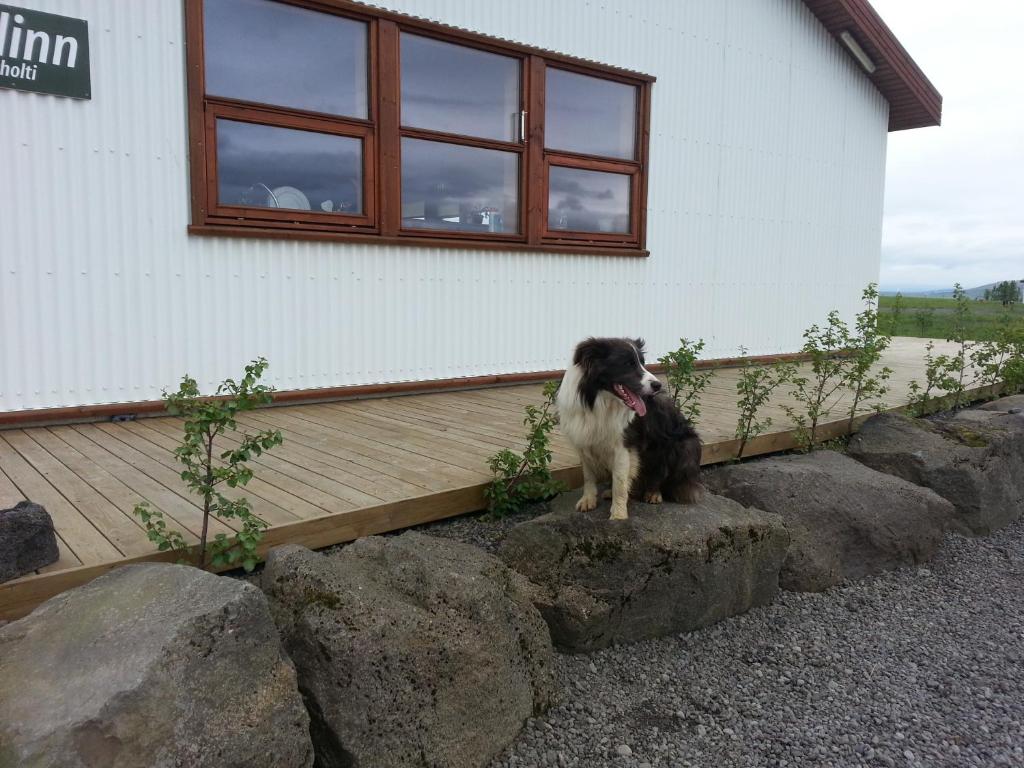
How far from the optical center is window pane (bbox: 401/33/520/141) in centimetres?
614

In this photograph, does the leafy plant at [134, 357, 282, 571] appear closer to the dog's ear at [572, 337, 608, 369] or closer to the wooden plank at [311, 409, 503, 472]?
the dog's ear at [572, 337, 608, 369]

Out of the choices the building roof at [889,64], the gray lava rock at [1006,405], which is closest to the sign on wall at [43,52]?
the gray lava rock at [1006,405]

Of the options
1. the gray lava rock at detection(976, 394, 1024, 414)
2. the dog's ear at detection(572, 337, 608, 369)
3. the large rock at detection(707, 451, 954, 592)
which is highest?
the dog's ear at detection(572, 337, 608, 369)

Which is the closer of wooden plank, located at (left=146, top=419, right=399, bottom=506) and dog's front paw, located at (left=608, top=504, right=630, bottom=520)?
dog's front paw, located at (left=608, top=504, right=630, bottom=520)

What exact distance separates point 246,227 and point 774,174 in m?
6.32

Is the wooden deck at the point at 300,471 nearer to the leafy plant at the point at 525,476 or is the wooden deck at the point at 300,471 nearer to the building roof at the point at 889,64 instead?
the leafy plant at the point at 525,476

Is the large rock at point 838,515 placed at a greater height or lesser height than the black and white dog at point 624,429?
lesser

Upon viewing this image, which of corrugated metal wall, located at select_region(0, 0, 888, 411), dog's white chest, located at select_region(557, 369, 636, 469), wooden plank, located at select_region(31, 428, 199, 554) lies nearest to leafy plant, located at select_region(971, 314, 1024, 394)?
corrugated metal wall, located at select_region(0, 0, 888, 411)

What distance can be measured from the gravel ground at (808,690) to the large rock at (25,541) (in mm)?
1610

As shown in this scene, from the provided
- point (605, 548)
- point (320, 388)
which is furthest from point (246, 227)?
point (605, 548)

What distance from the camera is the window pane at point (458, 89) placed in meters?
6.14

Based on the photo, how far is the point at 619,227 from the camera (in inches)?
301

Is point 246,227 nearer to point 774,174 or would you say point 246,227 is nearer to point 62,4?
point 62,4

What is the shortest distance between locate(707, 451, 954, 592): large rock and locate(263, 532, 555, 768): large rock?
1.80 meters
